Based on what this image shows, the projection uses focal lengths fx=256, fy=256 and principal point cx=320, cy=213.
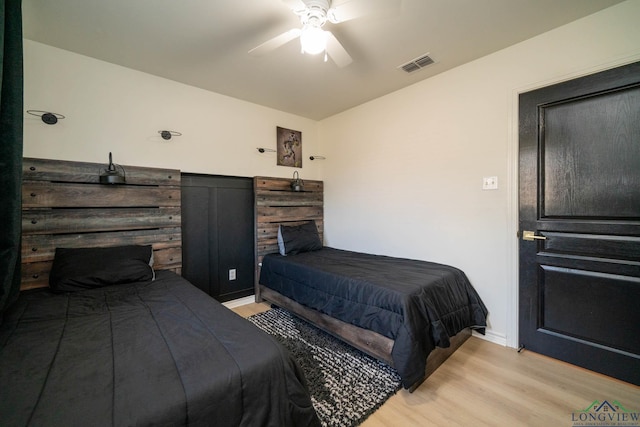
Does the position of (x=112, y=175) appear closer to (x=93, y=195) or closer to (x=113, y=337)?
(x=93, y=195)

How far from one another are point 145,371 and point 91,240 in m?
1.89

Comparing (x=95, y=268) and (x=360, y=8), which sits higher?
(x=360, y=8)

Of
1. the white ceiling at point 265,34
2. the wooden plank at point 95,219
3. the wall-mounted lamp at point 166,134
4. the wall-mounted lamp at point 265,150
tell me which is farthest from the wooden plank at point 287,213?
the white ceiling at point 265,34

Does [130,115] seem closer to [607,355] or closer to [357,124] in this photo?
[357,124]

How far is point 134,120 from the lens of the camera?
8.16ft

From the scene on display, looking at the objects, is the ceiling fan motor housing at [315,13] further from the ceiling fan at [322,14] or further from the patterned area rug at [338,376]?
the patterned area rug at [338,376]

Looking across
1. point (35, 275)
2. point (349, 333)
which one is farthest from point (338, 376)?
point (35, 275)

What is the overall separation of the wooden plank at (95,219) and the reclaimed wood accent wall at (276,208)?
948 mm

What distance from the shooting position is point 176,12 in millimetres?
1778

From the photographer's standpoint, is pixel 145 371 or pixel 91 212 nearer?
pixel 145 371

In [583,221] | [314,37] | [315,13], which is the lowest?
[583,221]

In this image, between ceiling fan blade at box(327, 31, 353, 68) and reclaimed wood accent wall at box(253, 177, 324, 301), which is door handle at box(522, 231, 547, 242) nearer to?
ceiling fan blade at box(327, 31, 353, 68)

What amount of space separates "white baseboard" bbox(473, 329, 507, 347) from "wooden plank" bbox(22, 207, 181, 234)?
315cm

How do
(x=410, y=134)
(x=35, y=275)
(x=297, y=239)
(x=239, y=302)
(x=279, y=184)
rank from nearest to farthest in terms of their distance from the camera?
(x=35, y=275) → (x=410, y=134) → (x=239, y=302) → (x=297, y=239) → (x=279, y=184)
